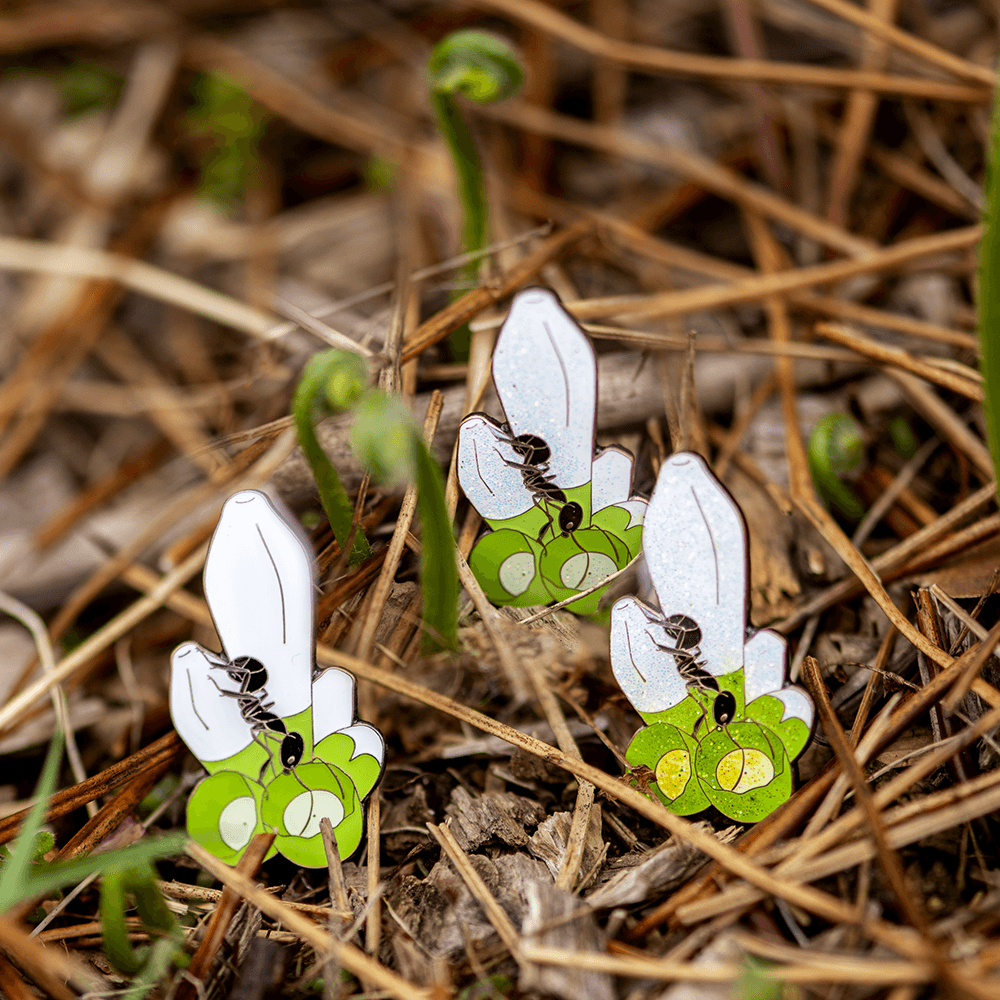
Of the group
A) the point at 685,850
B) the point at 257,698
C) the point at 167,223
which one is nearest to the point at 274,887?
the point at 257,698

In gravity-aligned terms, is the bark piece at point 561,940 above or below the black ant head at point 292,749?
above

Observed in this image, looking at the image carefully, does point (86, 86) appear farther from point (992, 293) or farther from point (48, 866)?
point (992, 293)

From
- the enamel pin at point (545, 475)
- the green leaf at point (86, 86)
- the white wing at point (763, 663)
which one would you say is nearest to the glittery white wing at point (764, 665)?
the white wing at point (763, 663)

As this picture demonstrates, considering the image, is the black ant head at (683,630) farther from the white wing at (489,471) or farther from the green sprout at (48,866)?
the green sprout at (48,866)

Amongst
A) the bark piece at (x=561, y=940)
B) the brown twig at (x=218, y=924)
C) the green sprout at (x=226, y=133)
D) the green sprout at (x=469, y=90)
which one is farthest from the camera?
the green sprout at (x=226, y=133)

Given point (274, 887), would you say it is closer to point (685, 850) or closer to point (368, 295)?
point (685, 850)

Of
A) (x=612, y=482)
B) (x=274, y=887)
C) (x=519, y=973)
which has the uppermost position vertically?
(x=612, y=482)

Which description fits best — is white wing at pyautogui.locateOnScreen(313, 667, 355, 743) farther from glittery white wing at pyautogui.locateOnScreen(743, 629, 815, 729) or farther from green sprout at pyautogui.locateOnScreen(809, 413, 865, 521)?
green sprout at pyautogui.locateOnScreen(809, 413, 865, 521)
